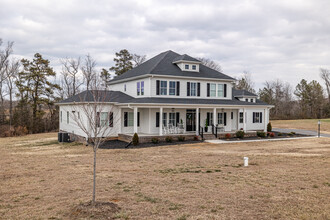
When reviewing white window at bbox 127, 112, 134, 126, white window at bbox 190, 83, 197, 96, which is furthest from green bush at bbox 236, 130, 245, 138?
white window at bbox 127, 112, 134, 126

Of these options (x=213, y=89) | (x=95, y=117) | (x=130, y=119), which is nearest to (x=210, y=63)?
(x=213, y=89)

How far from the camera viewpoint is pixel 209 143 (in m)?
21.8

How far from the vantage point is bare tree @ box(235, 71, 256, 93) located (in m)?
65.0

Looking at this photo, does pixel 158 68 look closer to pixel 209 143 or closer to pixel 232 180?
pixel 209 143

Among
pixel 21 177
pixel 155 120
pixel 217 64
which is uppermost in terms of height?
pixel 217 64

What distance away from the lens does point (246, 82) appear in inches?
2628

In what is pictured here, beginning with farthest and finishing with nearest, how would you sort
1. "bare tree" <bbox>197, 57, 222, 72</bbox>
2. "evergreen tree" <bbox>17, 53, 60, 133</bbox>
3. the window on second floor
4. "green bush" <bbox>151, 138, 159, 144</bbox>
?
"bare tree" <bbox>197, 57, 222, 72</bbox> < "evergreen tree" <bbox>17, 53, 60, 133</bbox> < the window on second floor < "green bush" <bbox>151, 138, 159, 144</bbox>

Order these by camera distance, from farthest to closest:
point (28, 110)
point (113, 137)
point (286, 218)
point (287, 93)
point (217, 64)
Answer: point (287, 93) < point (217, 64) < point (28, 110) < point (113, 137) < point (286, 218)

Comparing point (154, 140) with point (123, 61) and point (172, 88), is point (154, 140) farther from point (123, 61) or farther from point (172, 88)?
point (123, 61)

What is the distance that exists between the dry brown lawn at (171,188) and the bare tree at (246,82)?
5116 cm

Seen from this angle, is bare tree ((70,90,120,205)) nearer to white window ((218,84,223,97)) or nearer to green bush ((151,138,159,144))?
green bush ((151,138,159,144))

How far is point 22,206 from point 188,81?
19.9 m

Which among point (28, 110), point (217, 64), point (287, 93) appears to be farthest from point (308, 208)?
point (287, 93)

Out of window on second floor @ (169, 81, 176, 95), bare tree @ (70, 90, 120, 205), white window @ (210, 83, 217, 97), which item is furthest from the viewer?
white window @ (210, 83, 217, 97)
